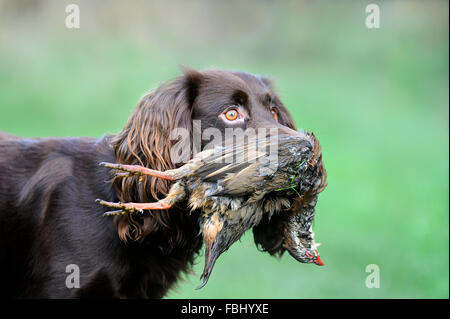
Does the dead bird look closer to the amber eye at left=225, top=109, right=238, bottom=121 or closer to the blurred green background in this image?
the amber eye at left=225, top=109, right=238, bottom=121

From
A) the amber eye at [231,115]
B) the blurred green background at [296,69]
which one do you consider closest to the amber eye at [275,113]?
the amber eye at [231,115]

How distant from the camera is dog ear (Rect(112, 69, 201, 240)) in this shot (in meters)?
2.70

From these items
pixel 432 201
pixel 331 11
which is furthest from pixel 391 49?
pixel 432 201

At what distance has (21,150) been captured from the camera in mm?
3070

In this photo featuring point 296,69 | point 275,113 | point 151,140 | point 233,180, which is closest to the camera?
point 233,180

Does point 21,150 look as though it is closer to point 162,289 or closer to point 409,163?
point 162,289

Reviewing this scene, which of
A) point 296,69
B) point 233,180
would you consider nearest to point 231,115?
point 233,180

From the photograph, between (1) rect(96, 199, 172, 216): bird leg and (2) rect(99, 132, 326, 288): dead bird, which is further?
(2) rect(99, 132, 326, 288): dead bird

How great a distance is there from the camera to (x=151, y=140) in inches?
108

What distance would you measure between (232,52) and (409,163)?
182 inches

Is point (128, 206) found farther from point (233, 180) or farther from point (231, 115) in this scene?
point (231, 115)

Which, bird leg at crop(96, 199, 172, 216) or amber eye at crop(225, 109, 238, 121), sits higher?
amber eye at crop(225, 109, 238, 121)

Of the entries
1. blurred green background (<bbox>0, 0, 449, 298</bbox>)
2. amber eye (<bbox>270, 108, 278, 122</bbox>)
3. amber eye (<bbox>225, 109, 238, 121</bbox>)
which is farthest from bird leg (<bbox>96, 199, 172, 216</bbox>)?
blurred green background (<bbox>0, 0, 449, 298</bbox>)

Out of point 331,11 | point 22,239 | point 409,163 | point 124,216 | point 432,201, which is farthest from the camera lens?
point 331,11
